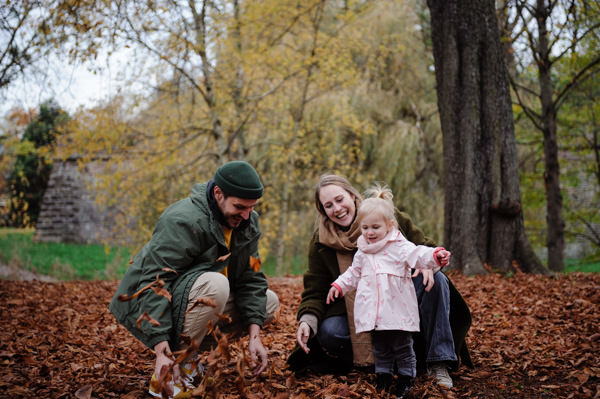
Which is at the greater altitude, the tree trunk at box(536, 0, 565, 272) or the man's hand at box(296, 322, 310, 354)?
the tree trunk at box(536, 0, 565, 272)

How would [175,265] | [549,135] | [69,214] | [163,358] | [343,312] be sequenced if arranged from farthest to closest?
[69,214] → [549,135] → [343,312] → [175,265] → [163,358]

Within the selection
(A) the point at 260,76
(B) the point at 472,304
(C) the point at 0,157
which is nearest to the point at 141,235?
(A) the point at 260,76

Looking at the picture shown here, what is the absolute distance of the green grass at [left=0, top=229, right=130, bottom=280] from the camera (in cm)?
1229

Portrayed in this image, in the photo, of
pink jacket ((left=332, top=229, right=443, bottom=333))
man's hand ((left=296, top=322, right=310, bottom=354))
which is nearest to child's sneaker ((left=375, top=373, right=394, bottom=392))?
pink jacket ((left=332, top=229, right=443, bottom=333))

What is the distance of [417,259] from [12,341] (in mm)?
3201

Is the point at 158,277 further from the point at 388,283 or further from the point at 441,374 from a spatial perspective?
the point at 441,374

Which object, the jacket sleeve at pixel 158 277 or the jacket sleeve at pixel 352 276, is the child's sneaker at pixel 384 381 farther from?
the jacket sleeve at pixel 158 277

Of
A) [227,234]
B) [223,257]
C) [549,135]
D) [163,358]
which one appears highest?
[549,135]

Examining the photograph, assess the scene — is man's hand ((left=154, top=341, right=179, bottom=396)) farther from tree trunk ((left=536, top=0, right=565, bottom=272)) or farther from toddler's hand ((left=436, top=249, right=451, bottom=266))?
tree trunk ((left=536, top=0, right=565, bottom=272))

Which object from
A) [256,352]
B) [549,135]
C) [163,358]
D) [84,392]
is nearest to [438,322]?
[256,352]

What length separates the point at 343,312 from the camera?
9.58 ft

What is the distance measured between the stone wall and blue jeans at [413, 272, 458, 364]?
19186mm

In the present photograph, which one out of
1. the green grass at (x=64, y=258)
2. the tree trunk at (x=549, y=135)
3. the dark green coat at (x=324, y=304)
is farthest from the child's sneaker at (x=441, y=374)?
the green grass at (x=64, y=258)

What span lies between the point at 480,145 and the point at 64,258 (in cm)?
1403
